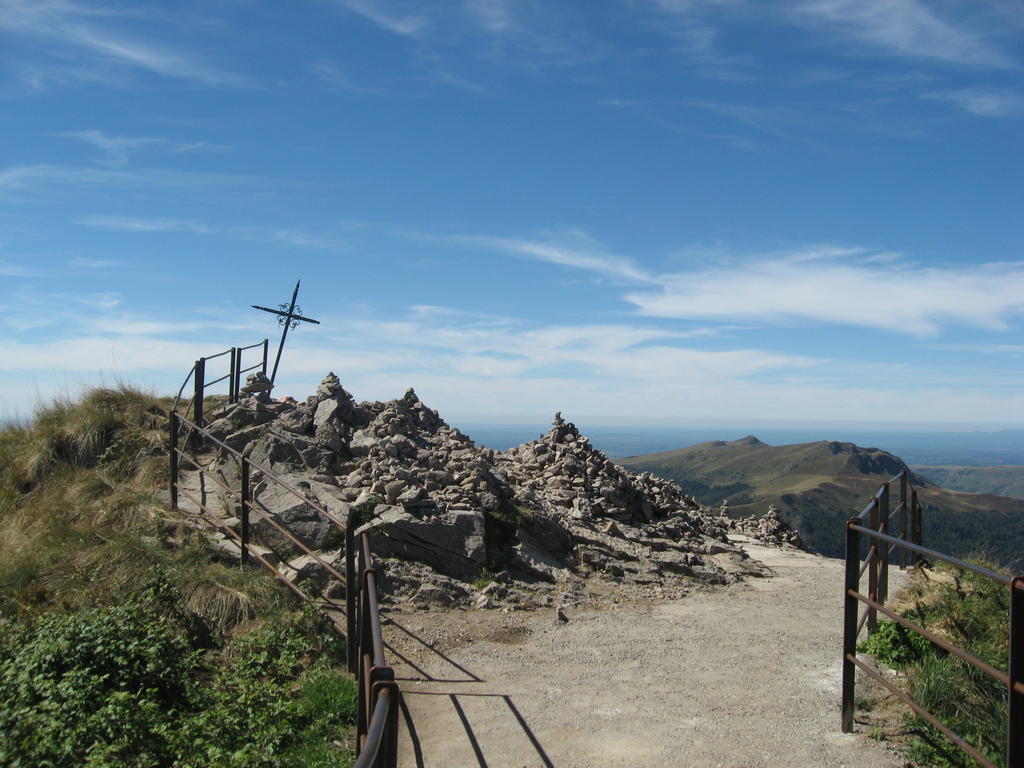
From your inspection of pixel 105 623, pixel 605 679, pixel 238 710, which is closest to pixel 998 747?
pixel 605 679

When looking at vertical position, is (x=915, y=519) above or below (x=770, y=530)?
above

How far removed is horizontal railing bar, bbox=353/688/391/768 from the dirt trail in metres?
2.82

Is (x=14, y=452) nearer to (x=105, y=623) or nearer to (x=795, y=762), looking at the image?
(x=105, y=623)

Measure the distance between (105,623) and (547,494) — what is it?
811cm

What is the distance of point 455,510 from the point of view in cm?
1095

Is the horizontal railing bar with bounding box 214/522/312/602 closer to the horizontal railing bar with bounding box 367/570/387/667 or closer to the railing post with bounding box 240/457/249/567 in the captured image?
the railing post with bounding box 240/457/249/567

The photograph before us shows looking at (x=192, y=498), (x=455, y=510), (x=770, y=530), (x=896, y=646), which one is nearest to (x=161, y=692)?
(x=455, y=510)

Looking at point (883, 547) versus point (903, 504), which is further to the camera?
point (903, 504)

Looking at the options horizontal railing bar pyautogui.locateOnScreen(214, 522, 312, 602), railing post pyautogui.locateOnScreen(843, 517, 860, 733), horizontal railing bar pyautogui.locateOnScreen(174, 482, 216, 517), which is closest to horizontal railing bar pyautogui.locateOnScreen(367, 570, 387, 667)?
railing post pyautogui.locateOnScreen(843, 517, 860, 733)

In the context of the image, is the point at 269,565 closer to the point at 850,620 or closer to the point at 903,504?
the point at 850,620

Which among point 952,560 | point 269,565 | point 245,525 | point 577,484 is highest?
point 952,560

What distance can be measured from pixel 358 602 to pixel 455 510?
12.9 ft

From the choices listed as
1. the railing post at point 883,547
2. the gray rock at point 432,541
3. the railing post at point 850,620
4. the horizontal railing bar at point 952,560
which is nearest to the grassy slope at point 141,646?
the gray rock at point 432,541

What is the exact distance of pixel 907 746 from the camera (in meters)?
5.36
